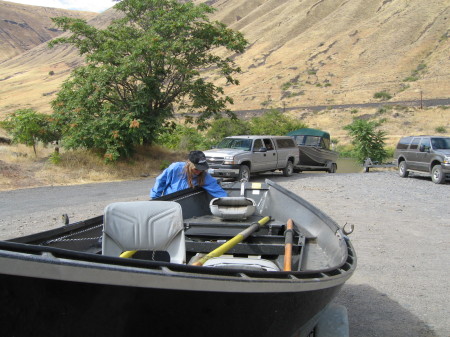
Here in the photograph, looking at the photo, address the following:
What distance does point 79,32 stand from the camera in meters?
21.6

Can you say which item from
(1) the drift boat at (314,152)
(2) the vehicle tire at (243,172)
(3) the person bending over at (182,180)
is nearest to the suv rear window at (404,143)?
(1) the drift boat at (314,152)

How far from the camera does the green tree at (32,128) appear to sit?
2055 centimetres

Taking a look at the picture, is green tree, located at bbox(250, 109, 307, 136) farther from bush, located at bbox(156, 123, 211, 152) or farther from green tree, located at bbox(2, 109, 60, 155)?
green tree, located at bbox(2, 109, 60, 155)

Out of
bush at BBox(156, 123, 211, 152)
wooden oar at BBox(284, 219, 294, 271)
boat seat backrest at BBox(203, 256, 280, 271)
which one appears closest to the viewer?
boat seat backrest at BBox(203, 256, 280, 271)

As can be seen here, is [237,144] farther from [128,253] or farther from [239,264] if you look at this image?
[239,264]

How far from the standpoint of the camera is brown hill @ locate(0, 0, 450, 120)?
2327 inches

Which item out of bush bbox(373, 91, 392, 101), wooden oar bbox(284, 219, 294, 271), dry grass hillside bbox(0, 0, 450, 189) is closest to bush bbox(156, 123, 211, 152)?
dry grass hillside bbox(0, 0, 450, 189)

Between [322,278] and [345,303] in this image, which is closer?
[322,278]

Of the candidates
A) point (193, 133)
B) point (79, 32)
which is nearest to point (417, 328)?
point (79, 32)

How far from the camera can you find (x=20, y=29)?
156375 mm

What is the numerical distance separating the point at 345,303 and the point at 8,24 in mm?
170406

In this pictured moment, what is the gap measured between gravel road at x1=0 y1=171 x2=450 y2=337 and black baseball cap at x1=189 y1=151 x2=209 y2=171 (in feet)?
7.90

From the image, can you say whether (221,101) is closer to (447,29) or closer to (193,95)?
(193,95)

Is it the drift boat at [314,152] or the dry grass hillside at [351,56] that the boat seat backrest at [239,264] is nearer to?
the drift boat at [314,152]
